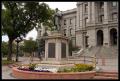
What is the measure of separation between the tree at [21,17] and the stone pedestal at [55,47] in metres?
15.6

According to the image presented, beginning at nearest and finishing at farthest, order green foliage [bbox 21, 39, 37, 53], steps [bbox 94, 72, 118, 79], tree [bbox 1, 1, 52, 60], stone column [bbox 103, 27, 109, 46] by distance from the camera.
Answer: steps [bbox 94, 72, 118, 79] → tree [bbox 1, 1, 52, 60] → stone column [bbox 103, 27, 109, 46] → green foliage [bbox 21, 39, 37, 53]

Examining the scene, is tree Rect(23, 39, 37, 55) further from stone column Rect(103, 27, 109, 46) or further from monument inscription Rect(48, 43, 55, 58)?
monument inscription Rect(48, 43, 55, 58)

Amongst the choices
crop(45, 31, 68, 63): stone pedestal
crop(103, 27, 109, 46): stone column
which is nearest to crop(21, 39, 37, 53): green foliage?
crop(103, 27, 109, 46): stone column

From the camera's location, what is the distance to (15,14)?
36.0 m

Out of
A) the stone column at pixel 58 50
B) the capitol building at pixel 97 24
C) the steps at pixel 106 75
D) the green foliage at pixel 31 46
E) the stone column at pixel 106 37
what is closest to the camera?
the steps at pixel 106 75

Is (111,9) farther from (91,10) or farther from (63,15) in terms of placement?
(63,15)

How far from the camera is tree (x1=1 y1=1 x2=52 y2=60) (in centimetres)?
3516

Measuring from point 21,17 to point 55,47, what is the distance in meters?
17.8

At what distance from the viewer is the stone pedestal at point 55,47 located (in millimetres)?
20125

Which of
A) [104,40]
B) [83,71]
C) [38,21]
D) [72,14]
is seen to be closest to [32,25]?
[38,21]

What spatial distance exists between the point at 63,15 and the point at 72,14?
386 centimetres

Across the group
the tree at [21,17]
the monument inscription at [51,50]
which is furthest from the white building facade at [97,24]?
the monument inscription at [51,50]

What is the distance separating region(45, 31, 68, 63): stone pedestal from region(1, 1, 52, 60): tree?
1556cm

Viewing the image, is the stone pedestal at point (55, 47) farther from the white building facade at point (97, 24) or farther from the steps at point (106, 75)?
the white building facade at point (97, 24)
